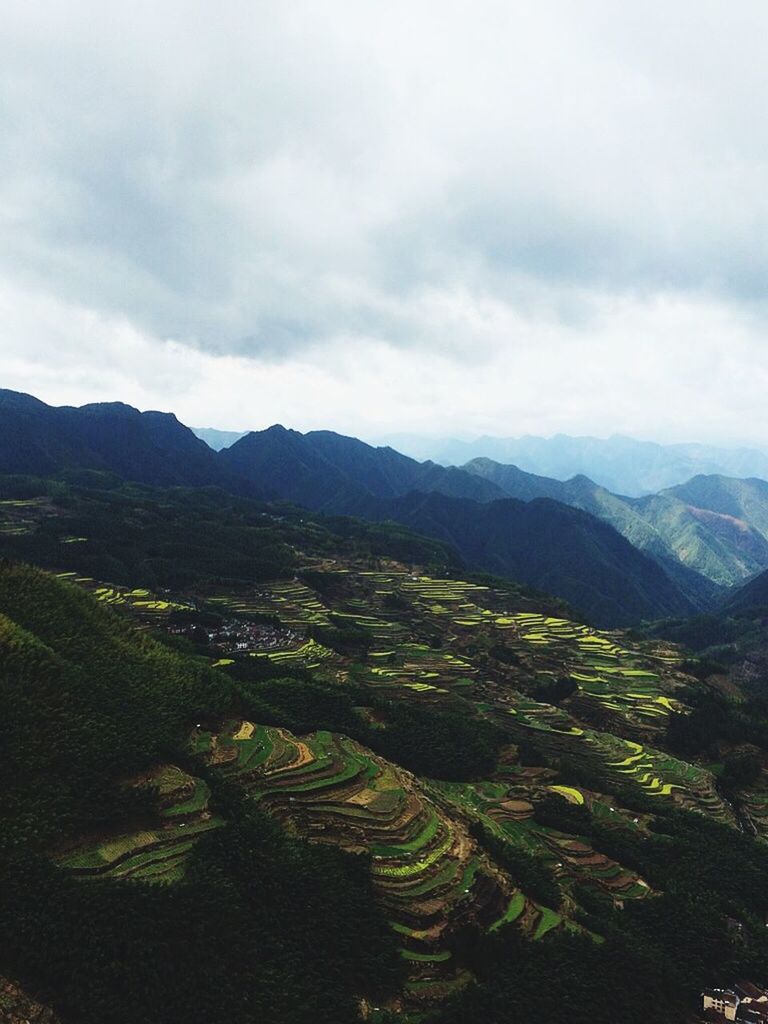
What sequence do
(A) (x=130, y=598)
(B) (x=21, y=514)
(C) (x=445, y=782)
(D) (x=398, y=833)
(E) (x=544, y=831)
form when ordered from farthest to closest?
1. (B) (x=21, y=514)
2. (A) (x=130, y=598)
3. (C) (x=445, y=782)
4. (E) (x=544, y=831)
5. (D) (x=398, y=833)

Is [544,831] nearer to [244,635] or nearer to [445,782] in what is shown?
[445,782]

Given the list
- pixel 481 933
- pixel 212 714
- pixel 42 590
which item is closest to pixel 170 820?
pixel 212 714

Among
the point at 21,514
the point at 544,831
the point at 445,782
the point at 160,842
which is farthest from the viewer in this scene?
the point at 21,514

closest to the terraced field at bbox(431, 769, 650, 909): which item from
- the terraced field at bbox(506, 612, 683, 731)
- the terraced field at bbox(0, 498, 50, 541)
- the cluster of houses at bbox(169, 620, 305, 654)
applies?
the terraced field at bbox(506, 612, 683, 731)

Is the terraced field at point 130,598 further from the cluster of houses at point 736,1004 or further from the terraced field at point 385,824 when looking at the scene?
the cluster of houses at point 736,1004

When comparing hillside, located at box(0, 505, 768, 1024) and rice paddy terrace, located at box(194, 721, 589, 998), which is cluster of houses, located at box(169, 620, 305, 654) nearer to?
hillside, located at box(0, 505, 768, 1024)

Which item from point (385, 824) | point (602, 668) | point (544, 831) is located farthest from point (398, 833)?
point (602, 668)
